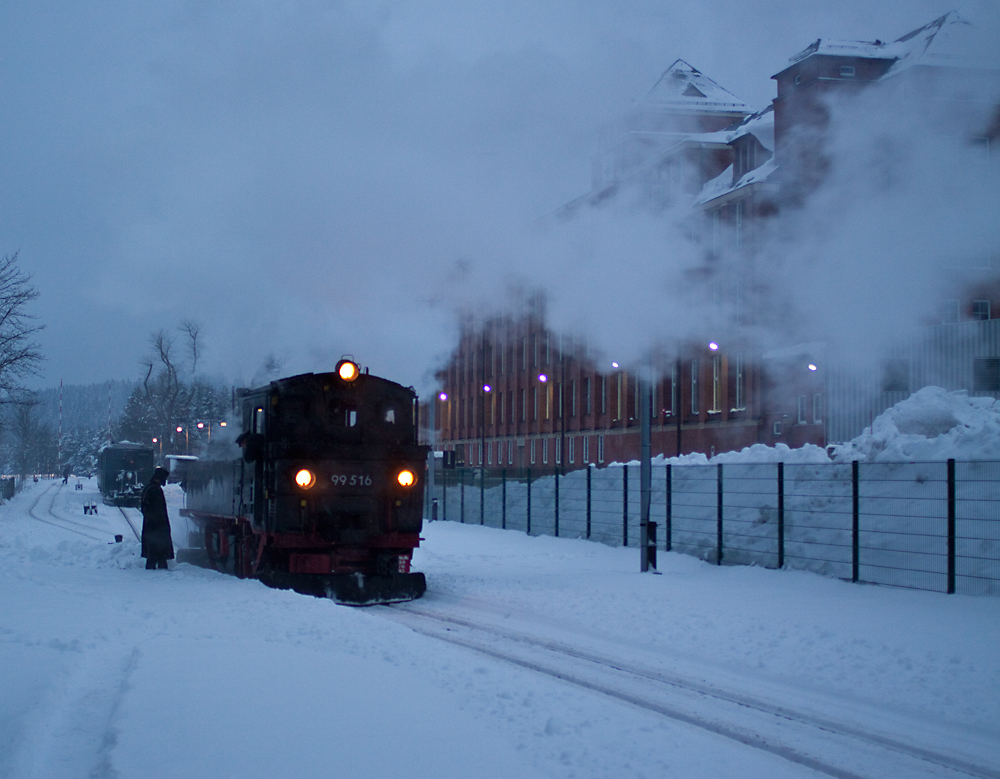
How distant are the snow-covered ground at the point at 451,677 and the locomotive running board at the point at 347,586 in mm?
590

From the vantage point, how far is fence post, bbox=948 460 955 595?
1280 cm

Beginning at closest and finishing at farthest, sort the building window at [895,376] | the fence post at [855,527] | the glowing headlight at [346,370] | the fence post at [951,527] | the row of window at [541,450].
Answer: the fence post at [951,527] → the fence post at [855,527] → the glowing headlight at [346,370] → the building window at [895,376] → the row of window at [541,450]

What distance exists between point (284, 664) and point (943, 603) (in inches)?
344

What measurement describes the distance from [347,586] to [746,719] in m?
8.05

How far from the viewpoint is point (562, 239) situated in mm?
21516

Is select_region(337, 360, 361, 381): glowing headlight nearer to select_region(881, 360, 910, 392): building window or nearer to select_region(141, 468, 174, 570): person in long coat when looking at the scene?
select_region(141, 468, 174, 570): person in long coat

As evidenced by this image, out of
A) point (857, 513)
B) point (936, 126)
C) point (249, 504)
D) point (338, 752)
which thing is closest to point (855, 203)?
point (936, 126)

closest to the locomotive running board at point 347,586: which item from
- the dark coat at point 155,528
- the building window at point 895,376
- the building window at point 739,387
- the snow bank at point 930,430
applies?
the dark coat at point 155,528

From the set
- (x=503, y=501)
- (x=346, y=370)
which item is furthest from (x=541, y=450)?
(x=346, y=370)

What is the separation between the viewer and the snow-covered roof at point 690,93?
2670cm

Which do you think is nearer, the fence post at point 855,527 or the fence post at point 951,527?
the fence post at point 951,527

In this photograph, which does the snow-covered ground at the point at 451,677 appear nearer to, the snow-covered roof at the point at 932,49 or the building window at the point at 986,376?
the snow-covered roof at the point at 932,49

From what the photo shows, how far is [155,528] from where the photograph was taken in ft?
51.3

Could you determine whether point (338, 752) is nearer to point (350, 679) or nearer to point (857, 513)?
point (350, 679)
